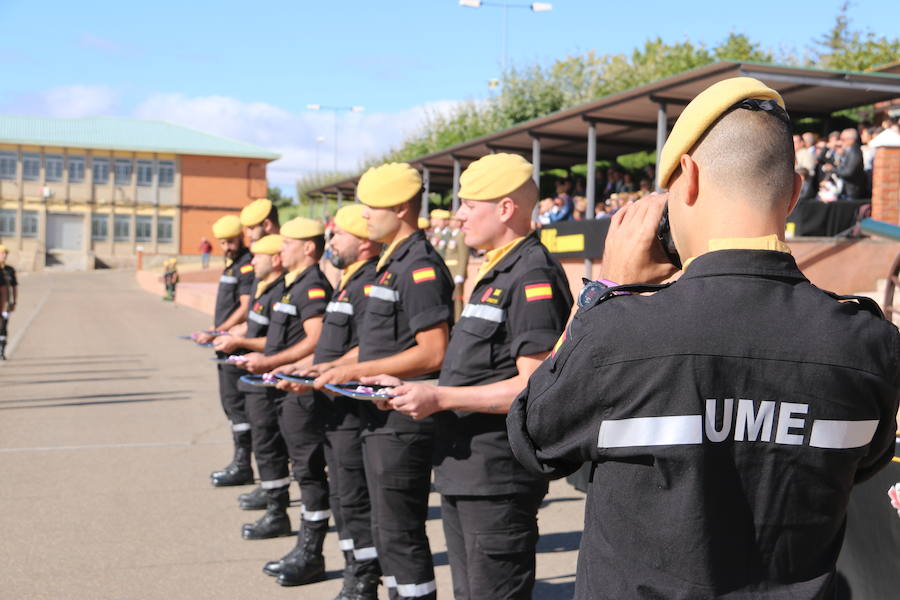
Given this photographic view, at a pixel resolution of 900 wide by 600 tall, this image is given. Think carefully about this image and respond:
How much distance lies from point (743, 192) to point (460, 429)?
7.35ft

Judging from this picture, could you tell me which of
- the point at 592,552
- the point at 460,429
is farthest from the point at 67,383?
the point at 592,552

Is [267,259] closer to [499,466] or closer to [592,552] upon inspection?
[499,466]

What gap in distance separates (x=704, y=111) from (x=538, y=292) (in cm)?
191

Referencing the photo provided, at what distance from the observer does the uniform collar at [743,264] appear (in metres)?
1.71

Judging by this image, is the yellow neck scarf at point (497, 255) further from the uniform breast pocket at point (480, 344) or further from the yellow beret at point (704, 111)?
the yellow beret at point (704, 111)

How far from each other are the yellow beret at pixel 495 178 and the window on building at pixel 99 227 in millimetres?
65795

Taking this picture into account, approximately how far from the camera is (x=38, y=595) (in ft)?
17.7

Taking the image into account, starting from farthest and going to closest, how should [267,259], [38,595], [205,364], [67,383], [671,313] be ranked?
[205,364]
[67,383]
[267,259]
[38,595]
[671,313]

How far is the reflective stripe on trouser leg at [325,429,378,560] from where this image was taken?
507 centimetres

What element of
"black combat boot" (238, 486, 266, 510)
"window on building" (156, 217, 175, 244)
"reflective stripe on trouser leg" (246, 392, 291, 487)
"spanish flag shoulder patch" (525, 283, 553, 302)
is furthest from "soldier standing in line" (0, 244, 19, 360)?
"window on building" (156, 217, 175, 244)

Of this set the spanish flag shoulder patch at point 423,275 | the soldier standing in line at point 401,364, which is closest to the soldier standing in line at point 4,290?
the soldier standing in line at point 401,364

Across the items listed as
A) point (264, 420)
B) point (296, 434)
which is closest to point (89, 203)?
point (264, 420)

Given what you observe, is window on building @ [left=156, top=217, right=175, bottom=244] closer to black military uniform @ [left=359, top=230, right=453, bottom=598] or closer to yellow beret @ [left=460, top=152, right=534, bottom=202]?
black military uniform @ [left=359, top=230, right=453, bottom=598]

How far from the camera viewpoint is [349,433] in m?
5.15
